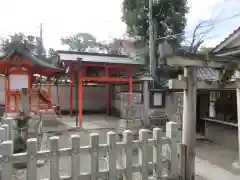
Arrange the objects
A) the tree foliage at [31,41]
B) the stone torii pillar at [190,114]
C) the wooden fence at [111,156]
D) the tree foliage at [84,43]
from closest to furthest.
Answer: the wooden fence at [111,156] < the stone torii pillar at [190,114] < the tree foliage at [31,41] < the tree foliage at [84,43]

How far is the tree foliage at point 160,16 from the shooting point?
17609 millimetres

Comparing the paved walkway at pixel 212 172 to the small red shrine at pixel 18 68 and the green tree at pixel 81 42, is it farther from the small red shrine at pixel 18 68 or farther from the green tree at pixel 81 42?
the green tree at pixel 81 42

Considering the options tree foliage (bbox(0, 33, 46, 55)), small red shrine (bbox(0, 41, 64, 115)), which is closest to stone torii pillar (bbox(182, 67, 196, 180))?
small red shrine (bbox(0, 41, 64, 115))

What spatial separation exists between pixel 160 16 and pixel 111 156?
16.6 meters

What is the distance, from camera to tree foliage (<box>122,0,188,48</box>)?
1761 cm

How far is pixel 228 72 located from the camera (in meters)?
4.72

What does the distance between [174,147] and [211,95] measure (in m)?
4.99

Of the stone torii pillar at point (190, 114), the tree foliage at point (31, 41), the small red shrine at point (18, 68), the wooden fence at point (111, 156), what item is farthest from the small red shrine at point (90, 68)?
the tree foliage at point (31, 41)

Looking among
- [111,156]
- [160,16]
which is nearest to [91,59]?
[111,156]

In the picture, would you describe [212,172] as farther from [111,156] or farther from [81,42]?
[81,42]

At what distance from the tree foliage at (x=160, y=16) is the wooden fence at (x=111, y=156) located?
49.3ft

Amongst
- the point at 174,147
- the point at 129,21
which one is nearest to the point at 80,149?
the point at 174,147

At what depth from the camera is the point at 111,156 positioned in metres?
3.26

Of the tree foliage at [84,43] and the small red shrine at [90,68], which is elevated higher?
the tree foliage at [84,43]
